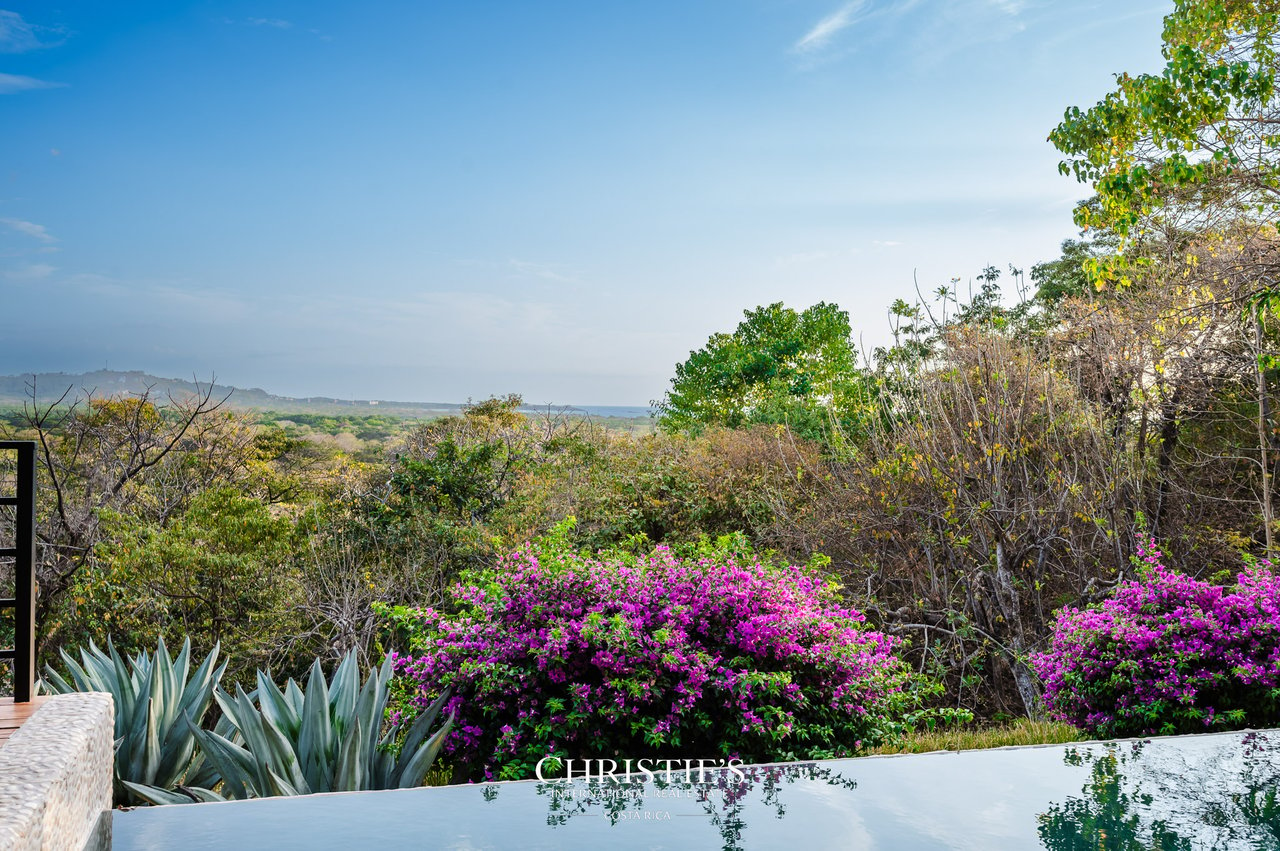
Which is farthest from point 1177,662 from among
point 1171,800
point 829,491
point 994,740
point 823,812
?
point 829,491

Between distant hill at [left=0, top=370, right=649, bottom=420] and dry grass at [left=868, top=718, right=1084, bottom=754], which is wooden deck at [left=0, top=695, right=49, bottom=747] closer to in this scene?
dry grass at [left=868, top=718, right=1084, bottom=754]

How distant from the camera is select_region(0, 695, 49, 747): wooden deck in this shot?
2.61 meters

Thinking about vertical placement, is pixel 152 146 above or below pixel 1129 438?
above

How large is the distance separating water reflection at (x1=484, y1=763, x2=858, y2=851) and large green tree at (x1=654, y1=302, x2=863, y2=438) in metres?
12.4

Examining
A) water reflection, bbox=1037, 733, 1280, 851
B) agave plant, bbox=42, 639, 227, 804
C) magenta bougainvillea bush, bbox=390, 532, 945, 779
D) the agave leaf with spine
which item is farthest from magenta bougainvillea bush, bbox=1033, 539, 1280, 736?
agave plant, bbox=42, 639, 227, 804

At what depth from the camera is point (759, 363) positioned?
16.6 metres

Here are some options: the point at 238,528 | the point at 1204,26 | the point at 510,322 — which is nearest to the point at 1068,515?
the point at 1204,26

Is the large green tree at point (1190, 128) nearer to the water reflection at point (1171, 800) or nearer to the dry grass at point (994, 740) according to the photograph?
the dry grass at point (994, 740)

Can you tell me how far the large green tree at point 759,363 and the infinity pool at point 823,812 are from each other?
12.4 metres

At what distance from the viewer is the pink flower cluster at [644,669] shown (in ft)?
12.2

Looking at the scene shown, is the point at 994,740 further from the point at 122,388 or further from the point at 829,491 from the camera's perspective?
the point at 122,388

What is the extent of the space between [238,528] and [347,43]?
8479 mm

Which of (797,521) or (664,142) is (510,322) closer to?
(664,142)

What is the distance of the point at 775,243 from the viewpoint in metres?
18.4
